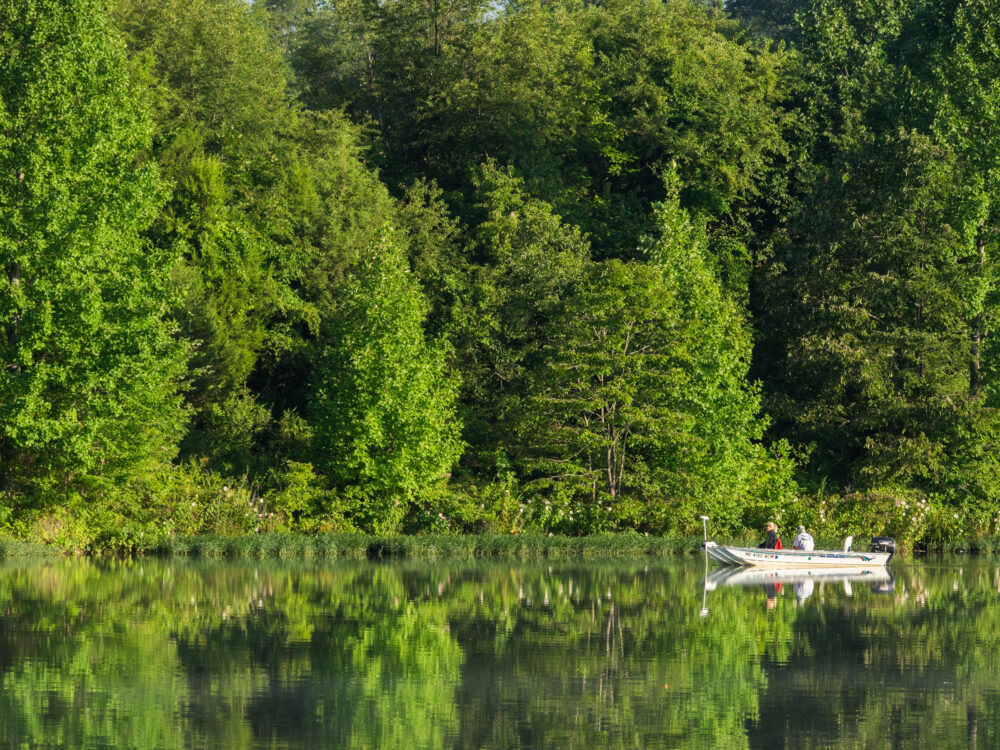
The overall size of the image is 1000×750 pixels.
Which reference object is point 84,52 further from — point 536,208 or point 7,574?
point 536,208

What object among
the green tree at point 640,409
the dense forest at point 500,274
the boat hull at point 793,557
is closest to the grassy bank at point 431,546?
the dense forest at point 500,274

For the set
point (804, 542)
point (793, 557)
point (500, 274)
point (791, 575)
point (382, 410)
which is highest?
point (500, 274)

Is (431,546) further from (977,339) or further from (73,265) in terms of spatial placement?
(977,339)

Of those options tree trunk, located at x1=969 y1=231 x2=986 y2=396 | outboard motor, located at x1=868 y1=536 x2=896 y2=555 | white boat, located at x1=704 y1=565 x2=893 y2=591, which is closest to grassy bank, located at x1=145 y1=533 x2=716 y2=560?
white boat, located at x1=704 y1=565 x2=893 y2=591

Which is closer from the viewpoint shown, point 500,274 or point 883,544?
point 883,544

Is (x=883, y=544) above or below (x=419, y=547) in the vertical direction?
above

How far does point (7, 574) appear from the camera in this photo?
36.9 meters

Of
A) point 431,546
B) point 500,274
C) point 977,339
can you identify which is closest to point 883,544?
point 431,546

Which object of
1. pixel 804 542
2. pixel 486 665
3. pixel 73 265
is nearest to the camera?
pixel 486 665

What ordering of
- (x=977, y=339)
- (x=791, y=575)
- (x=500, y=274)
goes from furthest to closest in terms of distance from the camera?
(x=500, y=274) → (x=977, y=339) → (x=791, y=575)

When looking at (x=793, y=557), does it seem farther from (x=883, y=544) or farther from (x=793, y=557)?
(x=883, y=544)

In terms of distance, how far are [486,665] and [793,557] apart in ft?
85.4

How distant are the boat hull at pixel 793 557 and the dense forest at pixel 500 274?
27.9 ft

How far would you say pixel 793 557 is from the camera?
45.6 m
